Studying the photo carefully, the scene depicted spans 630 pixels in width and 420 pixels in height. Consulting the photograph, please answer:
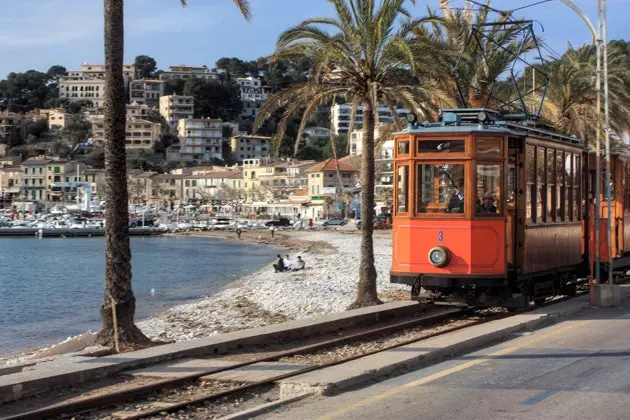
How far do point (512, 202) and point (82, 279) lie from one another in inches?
1579

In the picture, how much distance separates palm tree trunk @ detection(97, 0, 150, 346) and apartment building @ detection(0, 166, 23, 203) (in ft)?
522

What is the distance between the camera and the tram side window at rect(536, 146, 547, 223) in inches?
630

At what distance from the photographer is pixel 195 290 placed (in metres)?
43.1

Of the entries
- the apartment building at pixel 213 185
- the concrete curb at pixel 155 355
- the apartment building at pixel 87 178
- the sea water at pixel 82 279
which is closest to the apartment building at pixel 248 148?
the apartment building at pixel 213 185

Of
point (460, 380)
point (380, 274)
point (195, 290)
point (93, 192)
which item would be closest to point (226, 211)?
point (93, 192)

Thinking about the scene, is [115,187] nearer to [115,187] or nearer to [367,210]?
[115,187]

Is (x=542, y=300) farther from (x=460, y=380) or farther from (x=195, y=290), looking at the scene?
(x=195, y=290)

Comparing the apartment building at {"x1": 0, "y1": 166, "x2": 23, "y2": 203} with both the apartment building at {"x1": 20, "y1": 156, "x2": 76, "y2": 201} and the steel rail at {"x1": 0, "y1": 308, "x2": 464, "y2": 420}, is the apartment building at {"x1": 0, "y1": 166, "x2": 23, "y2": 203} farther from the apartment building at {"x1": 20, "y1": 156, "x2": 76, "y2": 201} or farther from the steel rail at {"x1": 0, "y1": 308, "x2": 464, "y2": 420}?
the steel rail at {"x1": 0, "y1": 308, "x2": 464, "y2": 420}

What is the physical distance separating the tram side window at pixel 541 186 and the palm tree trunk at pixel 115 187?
731 centimetres

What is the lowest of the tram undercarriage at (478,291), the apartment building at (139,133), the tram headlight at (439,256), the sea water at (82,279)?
the sea water at (82,279)

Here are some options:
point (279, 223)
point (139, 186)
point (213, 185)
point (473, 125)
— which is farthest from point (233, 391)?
point (213, 185)

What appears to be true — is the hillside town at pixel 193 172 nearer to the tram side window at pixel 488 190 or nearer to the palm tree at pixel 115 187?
the tram side window at pixel 488 190

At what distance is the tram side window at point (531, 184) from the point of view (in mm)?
15625

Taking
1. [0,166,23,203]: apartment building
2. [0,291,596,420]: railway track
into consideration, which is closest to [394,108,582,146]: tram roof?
[0,291,596,420]: railway track
